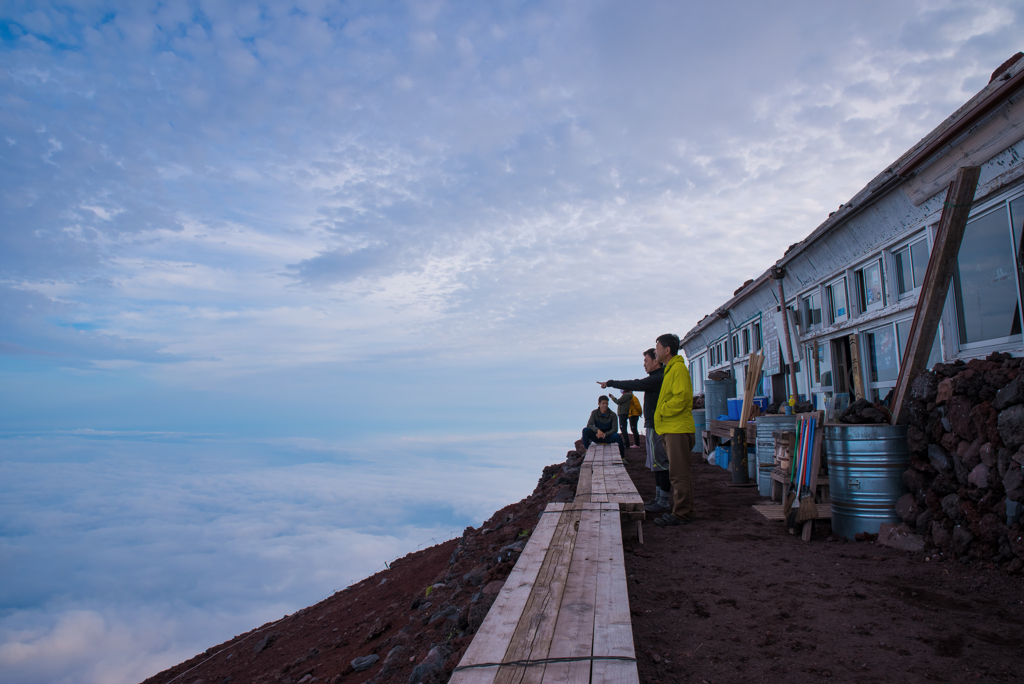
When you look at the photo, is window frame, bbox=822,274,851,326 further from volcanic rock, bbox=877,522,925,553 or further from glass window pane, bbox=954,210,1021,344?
volcanic rock, bbox=877,522,925,553

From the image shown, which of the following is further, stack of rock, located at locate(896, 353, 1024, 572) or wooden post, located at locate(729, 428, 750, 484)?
wooden post, located at locate(729, 428, 750, 484)

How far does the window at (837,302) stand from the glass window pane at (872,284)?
0.46 metres

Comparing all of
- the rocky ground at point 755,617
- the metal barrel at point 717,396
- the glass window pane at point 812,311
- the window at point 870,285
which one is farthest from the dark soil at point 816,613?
the metal barrel at point 717,396

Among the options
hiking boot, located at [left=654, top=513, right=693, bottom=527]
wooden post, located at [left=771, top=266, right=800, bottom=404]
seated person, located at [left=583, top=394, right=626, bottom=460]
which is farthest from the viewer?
seated person, located at [left=583, top=394, right=626, bottom=460]

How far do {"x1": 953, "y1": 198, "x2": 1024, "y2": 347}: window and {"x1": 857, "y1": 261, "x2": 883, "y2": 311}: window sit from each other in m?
2.16

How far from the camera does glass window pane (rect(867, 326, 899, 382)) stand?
8221mm

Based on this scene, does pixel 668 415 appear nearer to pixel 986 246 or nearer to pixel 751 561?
pixel 751 561

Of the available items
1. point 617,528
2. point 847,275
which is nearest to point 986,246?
point 847,275

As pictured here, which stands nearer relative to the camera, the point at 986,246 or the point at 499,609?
the point at 499,609

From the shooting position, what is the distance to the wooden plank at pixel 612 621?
241 centimetres

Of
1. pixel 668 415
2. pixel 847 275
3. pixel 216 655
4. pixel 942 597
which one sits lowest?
pixel 216 655

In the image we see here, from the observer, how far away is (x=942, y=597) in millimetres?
4418

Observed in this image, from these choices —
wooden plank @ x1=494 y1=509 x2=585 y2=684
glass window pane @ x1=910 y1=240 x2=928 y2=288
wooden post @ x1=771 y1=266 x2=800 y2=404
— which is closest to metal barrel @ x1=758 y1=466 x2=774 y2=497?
wooden post @ x1=771 y1=266 x2=800 y2=404

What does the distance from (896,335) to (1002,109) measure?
11.4ft
